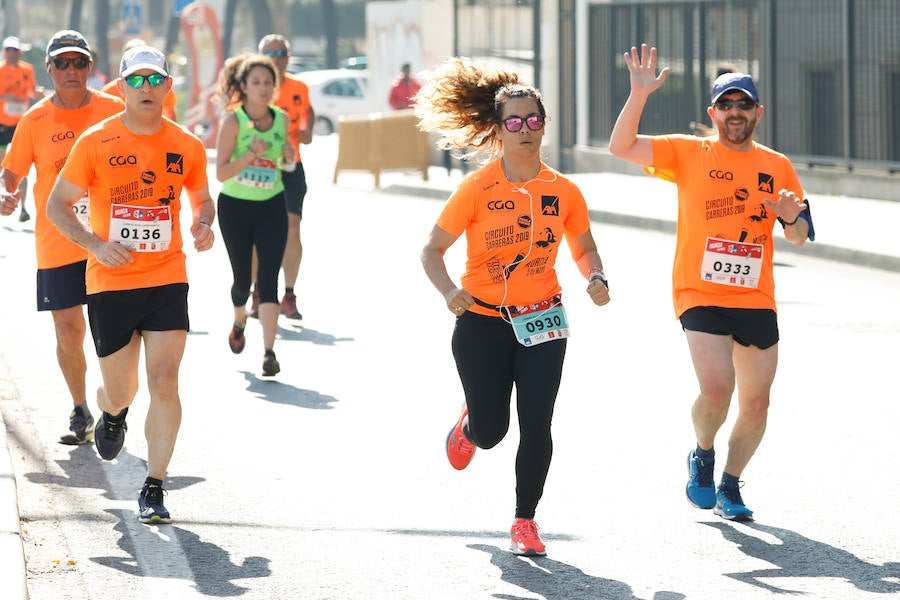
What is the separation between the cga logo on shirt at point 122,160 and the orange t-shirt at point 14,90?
43.0ft

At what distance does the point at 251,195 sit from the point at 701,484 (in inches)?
169

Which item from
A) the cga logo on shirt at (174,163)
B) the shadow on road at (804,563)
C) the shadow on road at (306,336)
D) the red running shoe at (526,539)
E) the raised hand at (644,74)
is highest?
the raised hand at (644,74)

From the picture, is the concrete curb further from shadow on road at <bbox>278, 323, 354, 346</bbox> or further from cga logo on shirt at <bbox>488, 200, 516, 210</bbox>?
shadow on road at <bbox>278, 323, 354, 346</bbox>

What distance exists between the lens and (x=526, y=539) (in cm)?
618

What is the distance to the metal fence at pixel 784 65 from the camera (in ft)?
71.8

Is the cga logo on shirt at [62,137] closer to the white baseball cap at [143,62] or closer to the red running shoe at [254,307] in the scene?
the white baseball cap at [143,62]

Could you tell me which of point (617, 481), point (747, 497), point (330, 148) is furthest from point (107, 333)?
point (330, 148)

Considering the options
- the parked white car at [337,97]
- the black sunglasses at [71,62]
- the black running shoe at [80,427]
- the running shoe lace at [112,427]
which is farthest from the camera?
the parked white car at [337,97]

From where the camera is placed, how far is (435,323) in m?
12.2

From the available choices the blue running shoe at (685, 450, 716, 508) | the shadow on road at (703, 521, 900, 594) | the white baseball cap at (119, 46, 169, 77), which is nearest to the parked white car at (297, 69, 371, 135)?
the white baseball cap at (119, 46, 169, 77)

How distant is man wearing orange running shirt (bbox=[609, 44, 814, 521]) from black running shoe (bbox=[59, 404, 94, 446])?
9.86 feet

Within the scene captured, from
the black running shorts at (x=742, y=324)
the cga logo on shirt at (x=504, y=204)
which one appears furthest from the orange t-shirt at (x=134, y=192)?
the black running shorts at (x=742, y=324)

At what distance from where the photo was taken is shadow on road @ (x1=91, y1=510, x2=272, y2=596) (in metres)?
5.87

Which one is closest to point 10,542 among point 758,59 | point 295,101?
point 295,101
